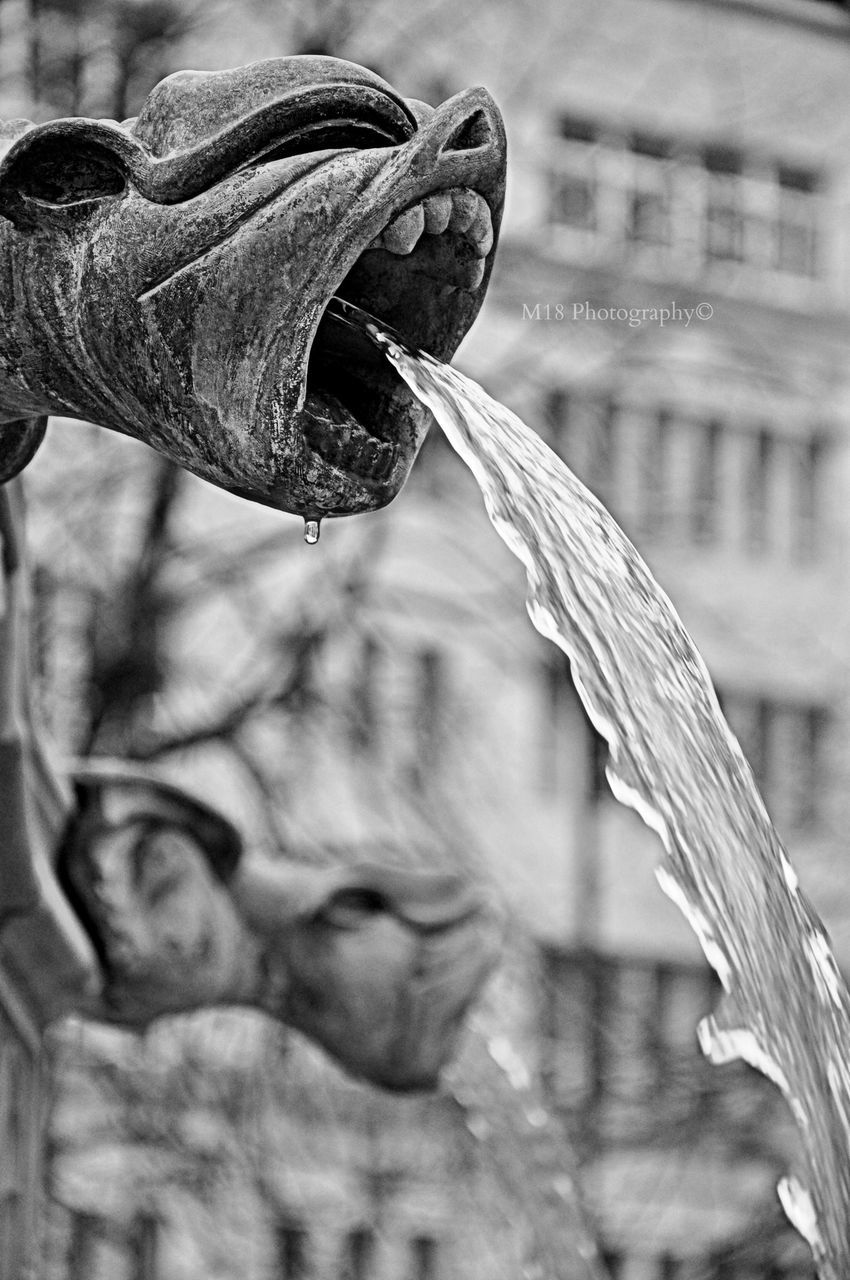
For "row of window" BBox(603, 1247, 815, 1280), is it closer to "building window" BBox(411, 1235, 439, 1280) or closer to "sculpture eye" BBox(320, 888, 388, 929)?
"sculpture eye" BBox(320, 888, 388, 929)

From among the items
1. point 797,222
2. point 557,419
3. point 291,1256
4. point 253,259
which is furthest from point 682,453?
point 253,259

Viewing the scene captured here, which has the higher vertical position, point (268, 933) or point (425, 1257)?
point (425, 1257)

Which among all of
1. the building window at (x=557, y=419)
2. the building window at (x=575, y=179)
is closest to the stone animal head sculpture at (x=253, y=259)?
the building window at (x=557, y=419)

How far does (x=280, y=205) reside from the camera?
280cm

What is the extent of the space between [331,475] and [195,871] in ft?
4.88

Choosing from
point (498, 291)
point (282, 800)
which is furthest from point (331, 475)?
point (498, 291)

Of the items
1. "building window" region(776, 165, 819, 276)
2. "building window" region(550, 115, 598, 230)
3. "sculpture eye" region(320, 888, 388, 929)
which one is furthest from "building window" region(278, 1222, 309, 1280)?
"building window" region(776, 165, 819, 276)

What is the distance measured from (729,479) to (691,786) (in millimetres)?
26386

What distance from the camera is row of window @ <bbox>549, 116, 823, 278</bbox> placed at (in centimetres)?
Answer: 2105

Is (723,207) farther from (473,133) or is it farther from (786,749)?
(473,133)

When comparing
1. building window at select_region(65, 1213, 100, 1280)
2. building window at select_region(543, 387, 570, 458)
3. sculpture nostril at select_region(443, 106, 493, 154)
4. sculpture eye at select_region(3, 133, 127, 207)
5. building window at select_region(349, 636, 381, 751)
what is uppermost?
building window at select_region(543, 387, 570, 458)

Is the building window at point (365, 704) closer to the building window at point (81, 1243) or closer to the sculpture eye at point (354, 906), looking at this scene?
the building window at point (81, 1243)

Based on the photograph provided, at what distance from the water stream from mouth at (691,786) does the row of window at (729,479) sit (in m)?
22.4

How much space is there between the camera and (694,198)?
2388cm
